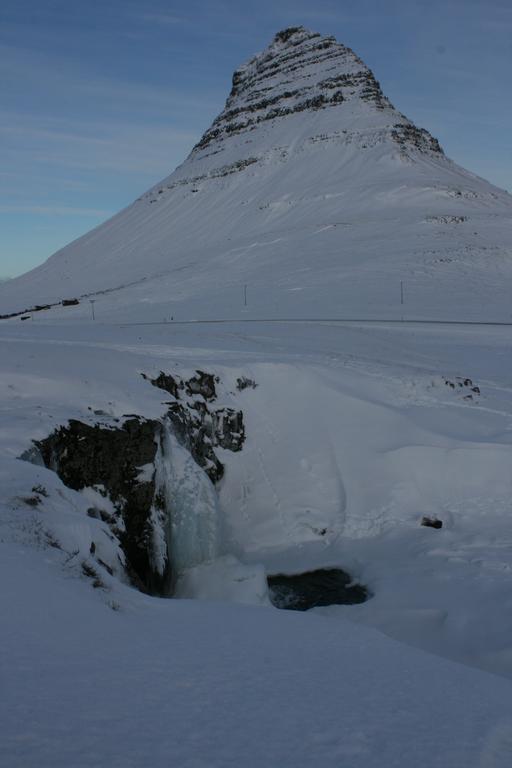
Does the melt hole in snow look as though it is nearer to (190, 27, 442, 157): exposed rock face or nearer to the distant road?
the distant road

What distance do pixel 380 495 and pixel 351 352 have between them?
853 centimetres

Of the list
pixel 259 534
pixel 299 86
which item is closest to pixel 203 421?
pixel 259 534

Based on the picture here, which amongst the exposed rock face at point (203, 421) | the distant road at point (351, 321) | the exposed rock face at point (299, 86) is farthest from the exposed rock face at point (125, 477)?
the exposed rock face at point (299, 86)

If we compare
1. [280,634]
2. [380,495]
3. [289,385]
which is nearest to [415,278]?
[289,385]

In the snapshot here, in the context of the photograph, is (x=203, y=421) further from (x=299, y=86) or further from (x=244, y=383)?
(x=299, y=86)

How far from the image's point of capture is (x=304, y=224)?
58.1 m

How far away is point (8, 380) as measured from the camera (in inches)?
380

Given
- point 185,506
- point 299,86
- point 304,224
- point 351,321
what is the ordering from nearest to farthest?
point 185,506
point 351,321
point 304,224
point 299,86

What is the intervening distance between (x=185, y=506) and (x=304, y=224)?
168 feet

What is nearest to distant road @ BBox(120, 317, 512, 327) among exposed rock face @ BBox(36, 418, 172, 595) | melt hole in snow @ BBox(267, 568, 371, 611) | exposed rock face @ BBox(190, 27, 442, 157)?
melt hole in snow @ BBox(267, 568, 371, 611)

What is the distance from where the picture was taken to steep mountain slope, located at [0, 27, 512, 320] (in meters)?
37.2

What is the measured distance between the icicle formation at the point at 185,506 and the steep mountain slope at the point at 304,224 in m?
21.5

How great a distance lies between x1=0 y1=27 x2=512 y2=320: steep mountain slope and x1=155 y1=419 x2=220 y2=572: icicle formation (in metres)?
21.5

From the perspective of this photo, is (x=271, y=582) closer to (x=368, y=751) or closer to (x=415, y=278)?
(x=368, y=751)
